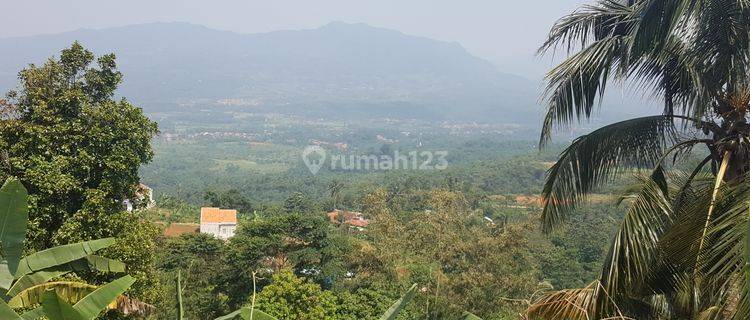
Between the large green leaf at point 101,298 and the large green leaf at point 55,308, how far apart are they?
0.81ft

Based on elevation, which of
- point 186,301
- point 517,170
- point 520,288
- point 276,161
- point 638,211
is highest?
point 638,211

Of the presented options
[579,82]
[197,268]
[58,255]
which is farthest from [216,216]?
[58,255]

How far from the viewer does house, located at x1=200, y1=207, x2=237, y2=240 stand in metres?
23.8

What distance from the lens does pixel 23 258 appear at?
1687mm

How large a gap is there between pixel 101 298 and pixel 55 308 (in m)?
0.30

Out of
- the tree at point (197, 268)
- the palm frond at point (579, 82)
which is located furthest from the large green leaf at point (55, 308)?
the tree at point (197, 268)

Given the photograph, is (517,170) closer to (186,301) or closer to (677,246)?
(186,301)

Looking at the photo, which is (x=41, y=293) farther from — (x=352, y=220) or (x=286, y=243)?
(x=352, y=220)

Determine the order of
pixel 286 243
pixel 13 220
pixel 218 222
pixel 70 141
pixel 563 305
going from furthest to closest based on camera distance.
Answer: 1. pixel 218 222
2. pixel 286 243
3. pixel 70 141
4. pixel 563 305
5. pixel 13 220

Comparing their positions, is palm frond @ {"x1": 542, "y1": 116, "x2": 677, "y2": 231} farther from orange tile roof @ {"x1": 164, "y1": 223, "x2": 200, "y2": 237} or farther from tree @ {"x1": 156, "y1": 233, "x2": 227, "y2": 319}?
orange tile roof @ {"x1": 164, "y1": 223, "x2": 200, "y2": 237}

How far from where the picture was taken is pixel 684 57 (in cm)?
244

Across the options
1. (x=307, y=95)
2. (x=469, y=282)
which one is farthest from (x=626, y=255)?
(x=307, y=95)

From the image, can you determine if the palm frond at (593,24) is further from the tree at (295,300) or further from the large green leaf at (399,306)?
the tree at (295,300)

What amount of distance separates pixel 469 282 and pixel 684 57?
Result: 7.57m
